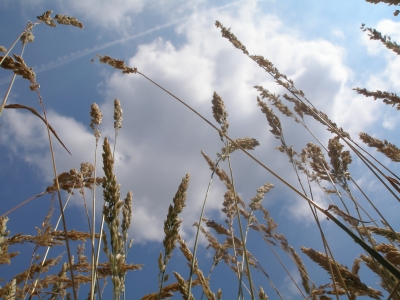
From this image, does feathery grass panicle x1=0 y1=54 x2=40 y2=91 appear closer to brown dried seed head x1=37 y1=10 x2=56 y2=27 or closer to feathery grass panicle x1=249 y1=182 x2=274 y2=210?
brown dried seed head x1=37 y1=10 x2=56 y2=27

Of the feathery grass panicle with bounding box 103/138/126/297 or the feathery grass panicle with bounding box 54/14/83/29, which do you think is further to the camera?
the feathery grass panicle with bounding box 54/14/83/29

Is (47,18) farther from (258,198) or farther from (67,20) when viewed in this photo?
(258,198)

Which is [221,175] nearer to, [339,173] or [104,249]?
[339,173]

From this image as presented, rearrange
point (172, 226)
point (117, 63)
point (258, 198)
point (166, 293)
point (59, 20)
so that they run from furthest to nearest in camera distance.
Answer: point (258, 198)
point (59, 20)
point (117, 63)
point (166, 293)
point (172, 226)

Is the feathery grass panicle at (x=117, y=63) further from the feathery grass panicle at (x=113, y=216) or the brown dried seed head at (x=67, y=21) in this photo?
the feathery grass panicle at (x=113, y=216)

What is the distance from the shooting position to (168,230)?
1.28m

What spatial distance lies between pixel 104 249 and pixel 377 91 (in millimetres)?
2029

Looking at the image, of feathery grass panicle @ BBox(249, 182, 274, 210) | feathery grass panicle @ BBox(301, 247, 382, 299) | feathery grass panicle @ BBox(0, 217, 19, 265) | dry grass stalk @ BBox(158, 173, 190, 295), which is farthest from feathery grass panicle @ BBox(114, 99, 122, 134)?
feathery grass panicle @ BBox(301, 247, 382, 299)

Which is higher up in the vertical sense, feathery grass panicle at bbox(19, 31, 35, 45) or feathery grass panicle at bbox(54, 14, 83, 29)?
feathery grass panicle at bbox(54, 14, 83, 29)

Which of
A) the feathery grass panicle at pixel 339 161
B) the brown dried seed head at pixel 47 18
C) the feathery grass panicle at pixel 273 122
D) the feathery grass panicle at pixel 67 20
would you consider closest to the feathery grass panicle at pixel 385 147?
the feathery grass panicle at pixel 339 161

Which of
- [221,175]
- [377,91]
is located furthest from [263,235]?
[377,91]

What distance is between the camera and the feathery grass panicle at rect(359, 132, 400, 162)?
6.21ft

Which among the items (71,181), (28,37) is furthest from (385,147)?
(28,37)

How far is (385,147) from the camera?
1.94 meters
